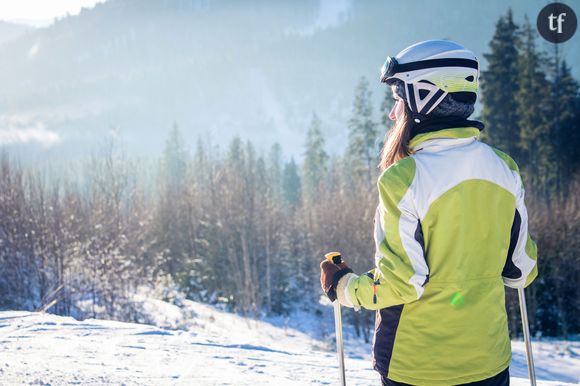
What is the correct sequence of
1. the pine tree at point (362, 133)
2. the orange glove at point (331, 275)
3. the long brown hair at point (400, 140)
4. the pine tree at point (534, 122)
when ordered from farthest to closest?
the pine tree at point (362, 133)
the pine tree at point (534, 122)
the orange glove at point (331, 275)
the long brown hair at point (400, 140)

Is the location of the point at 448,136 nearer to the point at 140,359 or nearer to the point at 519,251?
the point at 519,251

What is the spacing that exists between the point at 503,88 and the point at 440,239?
29620 mm

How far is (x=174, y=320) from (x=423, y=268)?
12.8 metres

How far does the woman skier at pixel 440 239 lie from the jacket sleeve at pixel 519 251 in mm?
70

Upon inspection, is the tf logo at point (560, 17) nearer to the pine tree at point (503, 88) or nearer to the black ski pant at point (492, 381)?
the pine tree at point (503, 88)

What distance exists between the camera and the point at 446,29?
16588cm

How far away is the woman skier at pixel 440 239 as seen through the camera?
199 cm

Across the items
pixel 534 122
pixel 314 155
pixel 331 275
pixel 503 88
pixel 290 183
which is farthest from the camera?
pixel 290 183

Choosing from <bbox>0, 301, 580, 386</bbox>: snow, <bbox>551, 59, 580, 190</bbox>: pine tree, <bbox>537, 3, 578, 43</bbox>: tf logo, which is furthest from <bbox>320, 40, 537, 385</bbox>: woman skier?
<bbox>551, 59, 580, 190</bbox>: pine tree

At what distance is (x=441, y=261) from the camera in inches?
80.2

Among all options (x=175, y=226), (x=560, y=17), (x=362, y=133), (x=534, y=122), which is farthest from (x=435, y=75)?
(x=362, y=133)

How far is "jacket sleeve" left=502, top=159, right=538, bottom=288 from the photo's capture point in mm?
2254

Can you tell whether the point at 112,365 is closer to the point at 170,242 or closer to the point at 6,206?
the point at 6,206

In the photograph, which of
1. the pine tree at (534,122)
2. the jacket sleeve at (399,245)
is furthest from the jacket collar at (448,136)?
the pine tree at (534,122)
